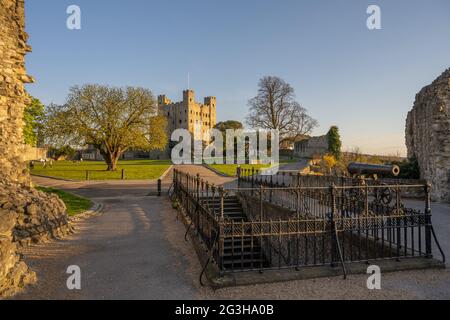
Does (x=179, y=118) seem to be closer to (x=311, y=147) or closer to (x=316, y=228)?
(x=311, y=147)

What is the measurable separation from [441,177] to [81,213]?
14.9m

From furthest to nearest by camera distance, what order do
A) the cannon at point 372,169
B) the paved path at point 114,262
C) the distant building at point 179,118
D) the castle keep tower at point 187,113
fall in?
1. the castle keep tower at point 187,113
2. the distant building at point 179,118
3. the cannon at point 372,169
4. the paved path at point 114,262

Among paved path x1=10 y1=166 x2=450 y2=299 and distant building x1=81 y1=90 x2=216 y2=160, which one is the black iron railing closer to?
paved path x1=10 y1=166 x2=450 y2=299

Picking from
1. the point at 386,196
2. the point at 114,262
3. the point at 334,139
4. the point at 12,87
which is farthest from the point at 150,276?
the point at 334,139

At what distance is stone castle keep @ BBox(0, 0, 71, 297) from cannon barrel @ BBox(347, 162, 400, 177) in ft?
42.5

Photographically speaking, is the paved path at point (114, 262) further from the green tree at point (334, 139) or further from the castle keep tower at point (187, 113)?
the castle keep tower at point (187, 113)

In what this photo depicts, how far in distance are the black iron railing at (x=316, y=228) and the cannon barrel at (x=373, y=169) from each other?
4.88 feet

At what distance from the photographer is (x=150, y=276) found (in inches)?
204

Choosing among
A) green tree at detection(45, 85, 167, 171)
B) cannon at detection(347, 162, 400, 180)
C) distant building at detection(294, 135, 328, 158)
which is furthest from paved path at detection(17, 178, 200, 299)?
distant building at detection(294, 135, 328, 158)

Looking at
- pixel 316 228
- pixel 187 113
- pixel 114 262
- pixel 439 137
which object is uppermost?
pixel 187 113

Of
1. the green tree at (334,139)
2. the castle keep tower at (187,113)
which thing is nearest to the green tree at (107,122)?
the green tree at (334,139)

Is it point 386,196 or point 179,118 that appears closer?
point 386,196

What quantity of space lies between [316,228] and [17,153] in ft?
33.0

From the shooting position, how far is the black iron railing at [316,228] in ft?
16.9
